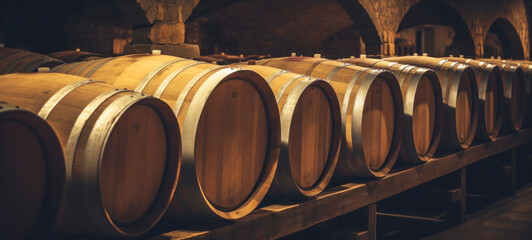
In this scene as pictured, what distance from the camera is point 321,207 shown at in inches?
122

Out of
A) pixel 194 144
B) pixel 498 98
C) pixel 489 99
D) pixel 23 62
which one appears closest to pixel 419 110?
pixel 489 99

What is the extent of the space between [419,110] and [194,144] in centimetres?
233

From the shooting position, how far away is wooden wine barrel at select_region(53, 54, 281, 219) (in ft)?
7.45

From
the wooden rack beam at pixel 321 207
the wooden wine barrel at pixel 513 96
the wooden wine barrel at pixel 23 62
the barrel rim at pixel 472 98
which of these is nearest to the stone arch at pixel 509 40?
the wooden wine barrel at pixel 513 96

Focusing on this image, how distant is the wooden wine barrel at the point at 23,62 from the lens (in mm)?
3801

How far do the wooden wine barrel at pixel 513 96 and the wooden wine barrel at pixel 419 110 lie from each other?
1732 millimetres

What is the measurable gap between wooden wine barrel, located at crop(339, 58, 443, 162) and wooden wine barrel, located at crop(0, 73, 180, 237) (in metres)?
2.14

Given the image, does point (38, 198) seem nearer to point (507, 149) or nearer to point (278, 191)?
point (278, 191)

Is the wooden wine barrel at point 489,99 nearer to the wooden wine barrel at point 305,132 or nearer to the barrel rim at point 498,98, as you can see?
the barrel rim at point 498,98

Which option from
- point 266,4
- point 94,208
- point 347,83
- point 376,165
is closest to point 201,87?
point 94,208

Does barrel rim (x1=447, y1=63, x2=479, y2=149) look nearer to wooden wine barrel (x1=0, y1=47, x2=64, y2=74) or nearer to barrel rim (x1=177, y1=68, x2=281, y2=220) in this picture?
barrel rim (x1=177, y1=68, x2=281, y2=220)

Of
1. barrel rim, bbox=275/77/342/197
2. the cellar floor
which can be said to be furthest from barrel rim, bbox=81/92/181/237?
the cellar floor

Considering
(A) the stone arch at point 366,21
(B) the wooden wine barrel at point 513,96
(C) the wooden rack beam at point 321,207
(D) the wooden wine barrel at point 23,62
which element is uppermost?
(A) the stone arch at point 366,21

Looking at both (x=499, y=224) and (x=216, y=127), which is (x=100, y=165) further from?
(x=499, y=224)
